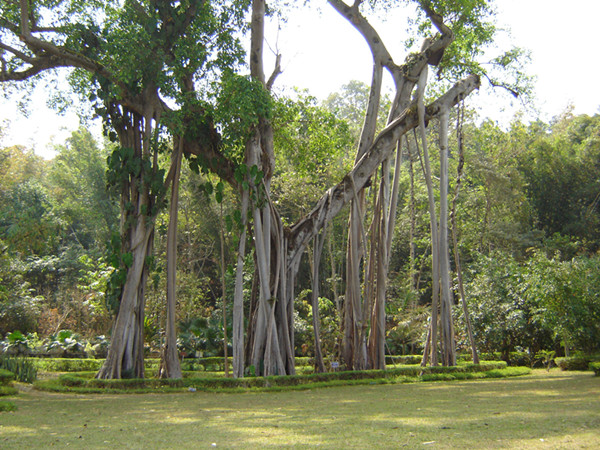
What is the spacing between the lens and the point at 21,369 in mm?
8945

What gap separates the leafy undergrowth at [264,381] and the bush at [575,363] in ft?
5.34

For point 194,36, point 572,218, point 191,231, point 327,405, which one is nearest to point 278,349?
point 327,405

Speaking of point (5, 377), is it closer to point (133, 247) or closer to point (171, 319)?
point (171, 319)

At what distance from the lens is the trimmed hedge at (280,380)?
770cm

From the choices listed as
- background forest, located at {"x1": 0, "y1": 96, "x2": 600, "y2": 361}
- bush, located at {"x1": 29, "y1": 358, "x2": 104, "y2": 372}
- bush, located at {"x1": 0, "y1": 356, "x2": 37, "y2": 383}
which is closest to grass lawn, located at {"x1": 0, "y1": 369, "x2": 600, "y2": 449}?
bush, located at {"x1": 0, "y1": 356, "x2": 37, "y2": 383}

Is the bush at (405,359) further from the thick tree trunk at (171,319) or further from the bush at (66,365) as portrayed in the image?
the bush at (66,365)

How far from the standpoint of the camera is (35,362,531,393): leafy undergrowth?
763cm

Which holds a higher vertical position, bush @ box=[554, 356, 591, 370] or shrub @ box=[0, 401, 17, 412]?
bush @ box=[554, 356, 591, 370]

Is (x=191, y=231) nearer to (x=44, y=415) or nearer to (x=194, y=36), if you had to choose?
(x=194, y=36)

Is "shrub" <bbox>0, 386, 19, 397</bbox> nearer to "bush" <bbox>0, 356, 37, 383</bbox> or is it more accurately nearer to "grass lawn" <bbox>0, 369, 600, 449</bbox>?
"grass lawn" <bbox>0, 369, 600, 449</bbox>

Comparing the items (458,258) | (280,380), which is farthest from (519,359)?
(280,380)

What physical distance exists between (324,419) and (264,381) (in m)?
3.32

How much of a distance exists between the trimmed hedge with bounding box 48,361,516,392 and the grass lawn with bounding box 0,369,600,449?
615 mm

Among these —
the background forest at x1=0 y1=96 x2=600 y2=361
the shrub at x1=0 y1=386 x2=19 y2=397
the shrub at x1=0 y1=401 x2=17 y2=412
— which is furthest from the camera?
the background forest at x1=0 y1=96 x2=600 y2=361
